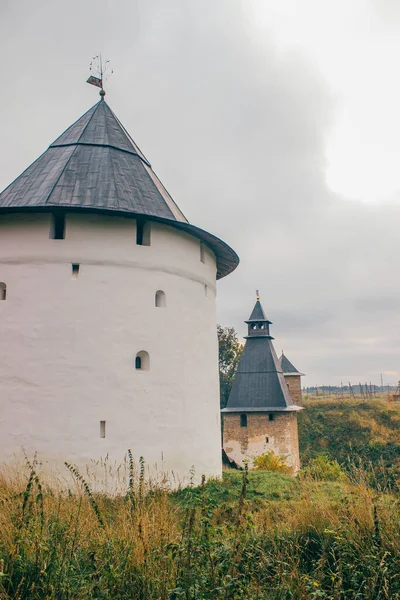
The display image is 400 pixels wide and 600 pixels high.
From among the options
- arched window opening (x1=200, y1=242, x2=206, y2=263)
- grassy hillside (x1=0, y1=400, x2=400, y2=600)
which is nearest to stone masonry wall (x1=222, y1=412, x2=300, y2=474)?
arched window opening (x1=200, y1=242, x2=206, y2=263)

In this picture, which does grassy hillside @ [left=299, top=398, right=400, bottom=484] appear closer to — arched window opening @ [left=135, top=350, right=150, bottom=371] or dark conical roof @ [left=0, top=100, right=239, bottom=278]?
dark conical roof @ [left=0, top=100, right=239, bottom=278]

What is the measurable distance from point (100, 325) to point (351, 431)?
26111 millimetres

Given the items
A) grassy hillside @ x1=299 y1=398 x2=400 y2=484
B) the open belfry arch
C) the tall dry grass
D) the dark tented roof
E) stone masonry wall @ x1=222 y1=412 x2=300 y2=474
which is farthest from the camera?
grassy hillside @ x1=299 y1=398 x2=400 y2=484

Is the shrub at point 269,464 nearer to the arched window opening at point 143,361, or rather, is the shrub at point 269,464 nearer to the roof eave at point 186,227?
the roof eave at point 186,227

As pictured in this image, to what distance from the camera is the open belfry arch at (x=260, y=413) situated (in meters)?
23.6

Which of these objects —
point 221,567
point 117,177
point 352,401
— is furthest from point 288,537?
point 352,401

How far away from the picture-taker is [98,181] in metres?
10.2

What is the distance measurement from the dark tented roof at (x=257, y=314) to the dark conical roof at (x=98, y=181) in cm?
1410

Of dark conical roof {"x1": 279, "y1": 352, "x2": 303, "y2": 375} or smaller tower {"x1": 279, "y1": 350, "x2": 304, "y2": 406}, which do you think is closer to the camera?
smaller tower {"x1": 279, "y1": 350, "x2": 304, "y2": 406}

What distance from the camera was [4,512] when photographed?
5000 mm

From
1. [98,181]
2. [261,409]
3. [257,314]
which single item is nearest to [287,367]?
[257,314]

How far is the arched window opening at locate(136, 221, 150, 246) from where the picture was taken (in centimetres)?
1013

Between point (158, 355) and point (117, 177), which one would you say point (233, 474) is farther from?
point (117, 177)

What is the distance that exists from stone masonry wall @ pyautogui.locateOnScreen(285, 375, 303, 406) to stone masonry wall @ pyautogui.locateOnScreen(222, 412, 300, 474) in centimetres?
823
